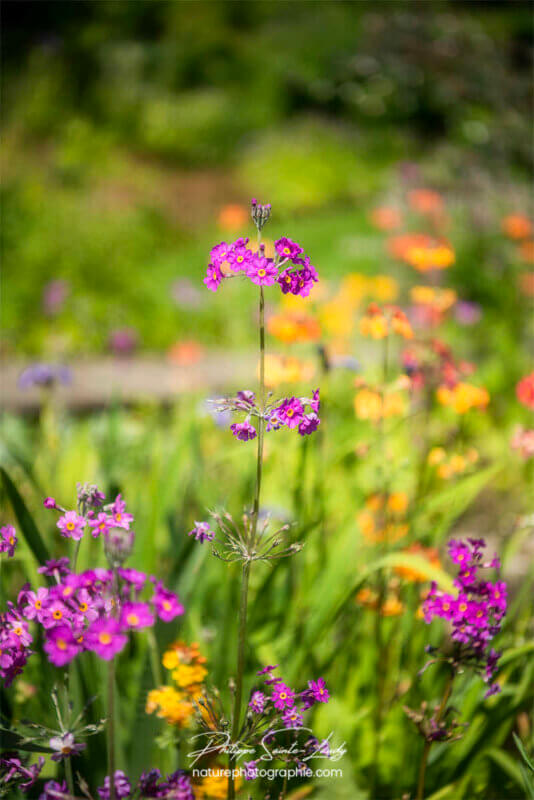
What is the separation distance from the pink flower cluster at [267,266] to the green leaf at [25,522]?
0.53 metres

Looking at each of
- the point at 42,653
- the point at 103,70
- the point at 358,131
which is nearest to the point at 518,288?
the point at 42,653

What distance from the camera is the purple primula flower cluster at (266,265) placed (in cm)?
71

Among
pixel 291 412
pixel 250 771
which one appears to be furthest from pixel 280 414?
pixel 250 771

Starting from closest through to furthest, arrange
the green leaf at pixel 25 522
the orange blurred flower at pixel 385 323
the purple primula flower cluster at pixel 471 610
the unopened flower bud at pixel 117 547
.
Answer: the unopened flower bud at pixel 117 547
the purple primula flower cluster at pixel 471 610
the green leaf at pixel 25 522
the orange blurred flower at pixel 385 323

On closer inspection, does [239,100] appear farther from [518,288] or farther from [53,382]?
[53,382]

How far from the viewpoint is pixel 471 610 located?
2.63 feet

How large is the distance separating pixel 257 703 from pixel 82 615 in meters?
0.22

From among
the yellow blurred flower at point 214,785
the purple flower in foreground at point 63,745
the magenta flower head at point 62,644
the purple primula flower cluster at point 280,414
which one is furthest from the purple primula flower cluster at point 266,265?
the yellow blurred flower at point 214,785

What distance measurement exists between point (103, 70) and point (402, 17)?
9.08m

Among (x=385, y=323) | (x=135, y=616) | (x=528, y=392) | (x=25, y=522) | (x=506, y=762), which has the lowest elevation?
(x=506, y=762)

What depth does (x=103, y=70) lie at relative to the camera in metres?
11.0

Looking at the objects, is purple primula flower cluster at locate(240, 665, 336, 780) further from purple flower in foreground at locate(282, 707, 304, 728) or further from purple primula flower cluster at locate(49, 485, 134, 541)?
purple primula flower cluster at locate(49, 485, 134, 541)

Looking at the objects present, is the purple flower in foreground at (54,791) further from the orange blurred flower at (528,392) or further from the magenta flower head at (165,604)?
the orange blurred flower at (528,392)

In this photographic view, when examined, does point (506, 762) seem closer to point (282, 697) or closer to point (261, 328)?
point (282, 697)
